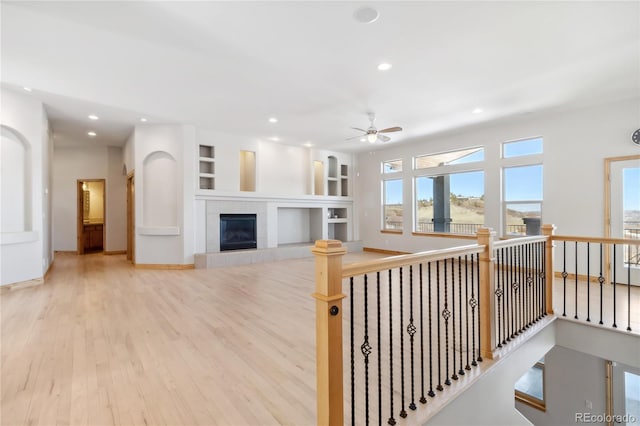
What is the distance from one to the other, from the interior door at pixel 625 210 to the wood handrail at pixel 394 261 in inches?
172

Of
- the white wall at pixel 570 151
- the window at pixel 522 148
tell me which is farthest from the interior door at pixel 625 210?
the window at pixel 522 148

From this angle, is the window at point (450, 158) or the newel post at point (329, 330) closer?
the newel post at point (329, 330)

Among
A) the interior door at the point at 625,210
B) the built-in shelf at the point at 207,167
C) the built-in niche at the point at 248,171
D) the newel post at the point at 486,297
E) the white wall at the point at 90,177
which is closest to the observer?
the newel post at the point at 486,297

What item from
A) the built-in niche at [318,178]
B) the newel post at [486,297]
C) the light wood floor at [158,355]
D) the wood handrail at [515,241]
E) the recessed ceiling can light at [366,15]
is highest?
the recessed ceiling can light at [366,15]

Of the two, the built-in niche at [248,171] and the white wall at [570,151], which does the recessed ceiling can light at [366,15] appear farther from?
the built-in niche at [248,171]

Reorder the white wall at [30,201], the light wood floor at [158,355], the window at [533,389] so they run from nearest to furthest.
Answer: the light wood floor at [158,355], the white wall at [30,201], the window at [533,389]

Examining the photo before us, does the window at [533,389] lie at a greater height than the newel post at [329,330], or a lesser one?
lesser

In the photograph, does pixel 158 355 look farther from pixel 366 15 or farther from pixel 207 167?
pixel 207 167

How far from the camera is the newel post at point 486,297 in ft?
8.58

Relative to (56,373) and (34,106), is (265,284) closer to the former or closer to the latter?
(56,373)

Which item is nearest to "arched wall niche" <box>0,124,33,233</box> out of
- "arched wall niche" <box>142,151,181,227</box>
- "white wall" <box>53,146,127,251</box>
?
"arched wall niche" <box>142,151,181,227</box>

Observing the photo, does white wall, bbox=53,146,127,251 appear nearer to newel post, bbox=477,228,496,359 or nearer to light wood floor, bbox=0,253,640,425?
light wood floor, bbox=0,253,640,425

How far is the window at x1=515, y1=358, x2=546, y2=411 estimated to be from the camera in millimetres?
5282

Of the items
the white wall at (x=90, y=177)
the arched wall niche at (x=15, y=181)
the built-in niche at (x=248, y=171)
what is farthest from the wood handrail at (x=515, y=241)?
the white wall at (x=90, y=177)
